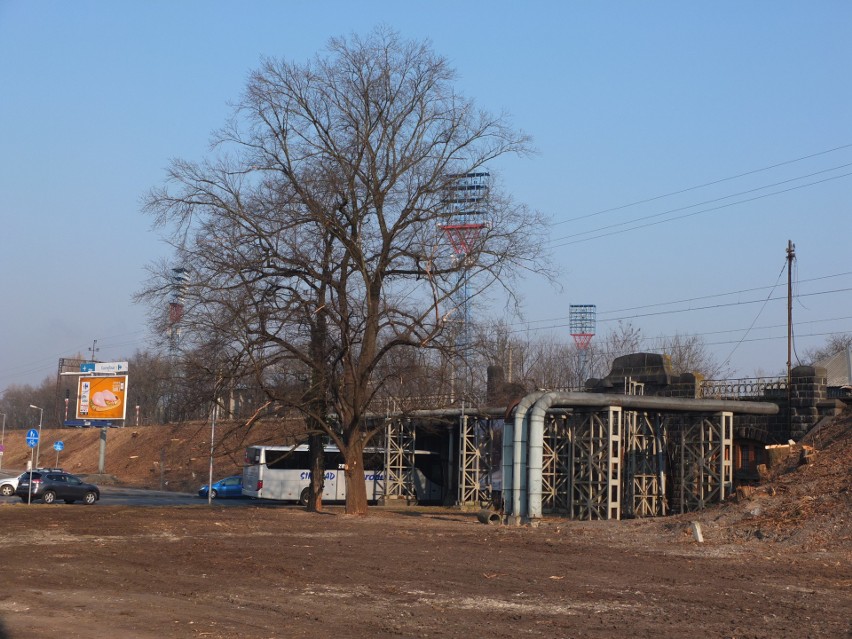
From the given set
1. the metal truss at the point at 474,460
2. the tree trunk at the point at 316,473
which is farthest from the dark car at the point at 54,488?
the metal truss at the point at 474,460

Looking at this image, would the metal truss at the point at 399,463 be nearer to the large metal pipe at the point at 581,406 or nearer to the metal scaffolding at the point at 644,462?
the metal scaffolding at the point at 644,462

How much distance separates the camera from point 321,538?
22656 mm

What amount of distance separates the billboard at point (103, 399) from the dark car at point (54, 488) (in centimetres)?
2843

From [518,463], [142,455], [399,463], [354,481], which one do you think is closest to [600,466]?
[518,463]

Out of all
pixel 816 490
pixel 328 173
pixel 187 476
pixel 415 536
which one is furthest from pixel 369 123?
pixel 187 476

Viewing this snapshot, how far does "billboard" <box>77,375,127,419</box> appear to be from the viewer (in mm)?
73312

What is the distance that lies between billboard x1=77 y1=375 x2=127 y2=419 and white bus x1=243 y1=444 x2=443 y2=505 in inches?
1078

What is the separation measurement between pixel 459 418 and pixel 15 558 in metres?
30.9

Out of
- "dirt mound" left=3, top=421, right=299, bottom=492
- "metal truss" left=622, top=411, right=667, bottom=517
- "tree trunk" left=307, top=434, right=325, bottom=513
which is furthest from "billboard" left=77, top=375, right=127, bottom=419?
"metal truss" left=622, top=411, right=667, bottom=517

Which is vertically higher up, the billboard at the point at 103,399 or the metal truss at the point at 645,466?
the billboard at the point at 103,399

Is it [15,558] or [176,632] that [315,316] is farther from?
[176,632]

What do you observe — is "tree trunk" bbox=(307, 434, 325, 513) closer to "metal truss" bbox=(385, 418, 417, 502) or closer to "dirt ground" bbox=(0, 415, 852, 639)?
"dirt ground" bbox=(0, 415, 852, 639)

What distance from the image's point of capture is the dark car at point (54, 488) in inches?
1731

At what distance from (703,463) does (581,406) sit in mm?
5535
